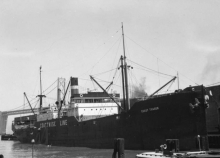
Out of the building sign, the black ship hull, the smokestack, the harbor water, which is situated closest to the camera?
the black ship hull

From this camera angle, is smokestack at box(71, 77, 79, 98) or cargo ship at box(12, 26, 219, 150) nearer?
cargo ship at box(12, 26, 219, 150)

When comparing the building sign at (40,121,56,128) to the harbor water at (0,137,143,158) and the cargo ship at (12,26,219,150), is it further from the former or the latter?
the harbor water at (0,137,143,158)

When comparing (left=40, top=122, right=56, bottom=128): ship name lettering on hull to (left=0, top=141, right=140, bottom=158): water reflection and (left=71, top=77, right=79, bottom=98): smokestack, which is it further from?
(left=0, top=141, right=140, bottom=158): water reflection

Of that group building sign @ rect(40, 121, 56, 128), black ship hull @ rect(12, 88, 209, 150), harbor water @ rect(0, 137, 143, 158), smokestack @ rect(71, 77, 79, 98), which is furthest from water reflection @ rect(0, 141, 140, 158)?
smokestack @ rect(71, 77, 79, 98)

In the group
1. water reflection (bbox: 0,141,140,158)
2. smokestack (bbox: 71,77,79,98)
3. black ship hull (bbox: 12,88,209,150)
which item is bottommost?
water reflection (bbox: 0,141,140,158)

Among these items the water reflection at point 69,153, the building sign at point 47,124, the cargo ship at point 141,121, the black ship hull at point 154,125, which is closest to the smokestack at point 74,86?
the cargo ship at point 141,121

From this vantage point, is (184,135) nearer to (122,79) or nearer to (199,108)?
(199,108)

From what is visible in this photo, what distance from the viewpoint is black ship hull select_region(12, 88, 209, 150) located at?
74.3 ft

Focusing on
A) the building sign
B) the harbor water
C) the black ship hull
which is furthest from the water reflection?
the building sign

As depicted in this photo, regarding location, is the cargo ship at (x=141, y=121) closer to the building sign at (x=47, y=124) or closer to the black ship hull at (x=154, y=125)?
the black ship hull at (x=154, y=125)

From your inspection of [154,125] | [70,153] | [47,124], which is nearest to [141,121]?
[154,125]

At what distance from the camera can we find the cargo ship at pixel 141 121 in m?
22.7

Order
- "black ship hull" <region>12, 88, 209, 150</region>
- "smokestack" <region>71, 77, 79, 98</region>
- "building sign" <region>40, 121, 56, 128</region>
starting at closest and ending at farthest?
"black ship hull" <region>12, 88, 209, 150</region>
"smokestack" <region>71, 77, 79, 98</region>
"building sign" <region>40, 121, 56, 128</region>

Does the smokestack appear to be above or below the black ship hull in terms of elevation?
above
